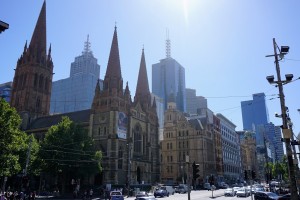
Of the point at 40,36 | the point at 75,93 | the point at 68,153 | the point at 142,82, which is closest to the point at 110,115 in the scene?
the point at 68,153

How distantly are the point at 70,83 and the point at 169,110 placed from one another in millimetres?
99897

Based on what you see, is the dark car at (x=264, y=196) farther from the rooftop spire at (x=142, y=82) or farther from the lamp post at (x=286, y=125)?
the rooftop spire at (x=142, y=82)

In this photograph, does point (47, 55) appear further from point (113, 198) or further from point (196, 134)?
point (113, 198)

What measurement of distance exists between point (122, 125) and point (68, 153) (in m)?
17.6

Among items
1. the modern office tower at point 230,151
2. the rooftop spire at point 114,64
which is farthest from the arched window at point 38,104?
the modern office tower at point 230,151

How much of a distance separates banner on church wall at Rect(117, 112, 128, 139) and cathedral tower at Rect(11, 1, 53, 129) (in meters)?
30.8

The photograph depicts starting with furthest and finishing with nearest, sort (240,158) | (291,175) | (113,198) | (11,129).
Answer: (240,158), (113,198), (11,129), (291,175)

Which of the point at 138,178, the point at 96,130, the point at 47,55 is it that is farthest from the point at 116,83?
the point at 47,55

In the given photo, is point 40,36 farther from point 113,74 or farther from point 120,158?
point 120,158

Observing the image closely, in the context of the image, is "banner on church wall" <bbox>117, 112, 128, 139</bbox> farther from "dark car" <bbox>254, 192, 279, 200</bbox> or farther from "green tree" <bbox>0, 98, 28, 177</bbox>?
"dark car" <bbox>254, 192, 279, 200</bbox>

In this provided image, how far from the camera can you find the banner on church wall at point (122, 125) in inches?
2416

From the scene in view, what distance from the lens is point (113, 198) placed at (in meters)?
35.1

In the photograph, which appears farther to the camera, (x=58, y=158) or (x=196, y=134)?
(x=196, y=134)

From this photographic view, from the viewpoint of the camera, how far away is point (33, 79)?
80.5 metres
